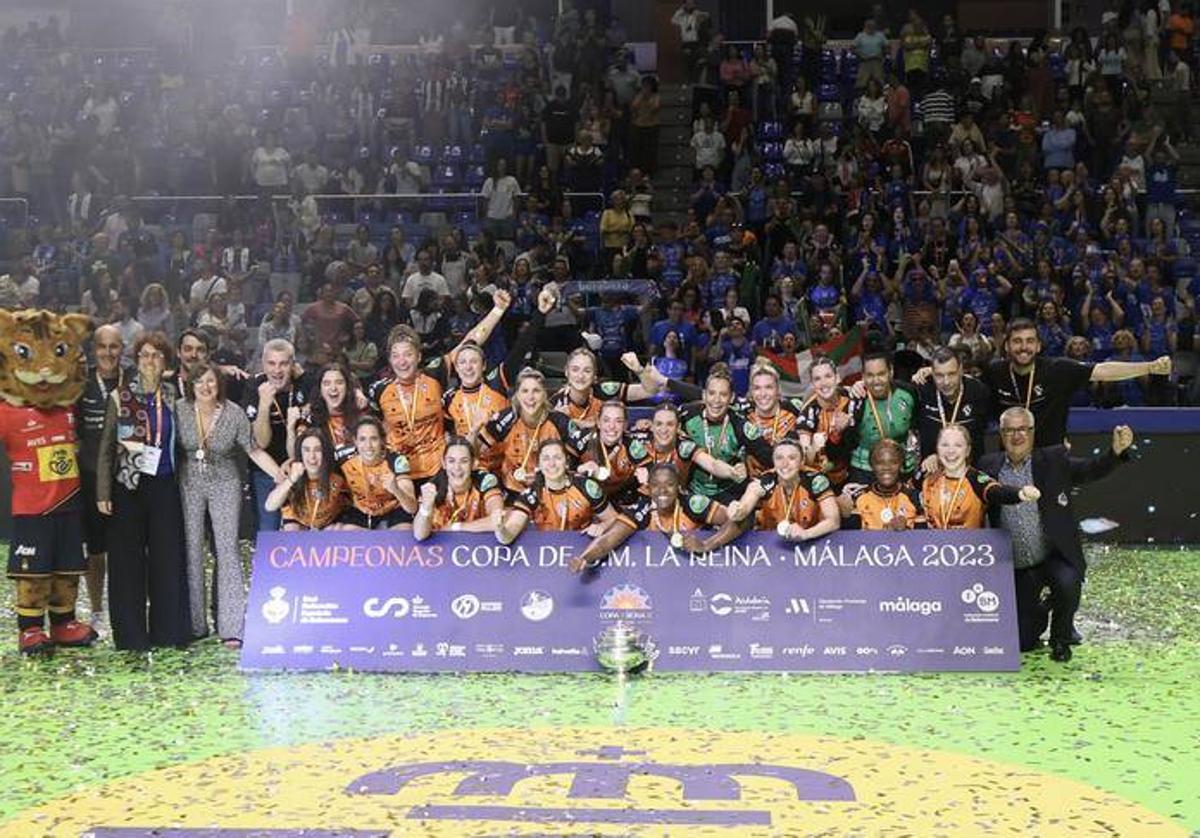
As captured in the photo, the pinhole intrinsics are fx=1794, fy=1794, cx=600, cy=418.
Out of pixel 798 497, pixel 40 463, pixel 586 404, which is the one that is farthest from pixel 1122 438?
pixel 40 463

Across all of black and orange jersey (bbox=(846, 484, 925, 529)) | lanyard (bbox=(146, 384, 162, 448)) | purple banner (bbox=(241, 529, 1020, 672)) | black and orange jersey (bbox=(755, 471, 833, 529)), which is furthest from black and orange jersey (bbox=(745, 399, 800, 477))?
lanyard (bbox=(146, 384, 162, 448))

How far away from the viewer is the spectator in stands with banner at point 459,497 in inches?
343

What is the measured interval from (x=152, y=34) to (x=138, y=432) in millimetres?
13494

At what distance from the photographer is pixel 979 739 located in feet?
23.8

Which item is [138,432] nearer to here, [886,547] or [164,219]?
[886,547]

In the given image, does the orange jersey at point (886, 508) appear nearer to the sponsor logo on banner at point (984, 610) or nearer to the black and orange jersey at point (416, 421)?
the sponsor logo on banner at point (984, 610)

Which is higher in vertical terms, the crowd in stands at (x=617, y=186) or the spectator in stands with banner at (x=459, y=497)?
the crowd in stands at (x=617, y=186)

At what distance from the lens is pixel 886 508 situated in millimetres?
8789

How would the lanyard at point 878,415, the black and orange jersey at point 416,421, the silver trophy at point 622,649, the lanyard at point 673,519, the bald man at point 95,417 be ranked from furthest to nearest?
the black and orange jersey at point 416,421 → the lanyard at point 878,415 → the bald man at point 95,417 → the lanyard at point 673,519 → the silver trophy at point 622,649

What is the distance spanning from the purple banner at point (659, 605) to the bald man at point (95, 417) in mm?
1118

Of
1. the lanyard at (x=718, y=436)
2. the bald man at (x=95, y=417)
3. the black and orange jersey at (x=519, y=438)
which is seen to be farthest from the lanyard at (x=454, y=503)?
the bald man at (x=95, y=417)

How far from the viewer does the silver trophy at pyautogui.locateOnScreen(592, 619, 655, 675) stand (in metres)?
8.44

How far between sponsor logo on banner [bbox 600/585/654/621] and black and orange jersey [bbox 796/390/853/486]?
1.34m

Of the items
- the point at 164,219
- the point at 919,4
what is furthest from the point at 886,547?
the point at 919,4
